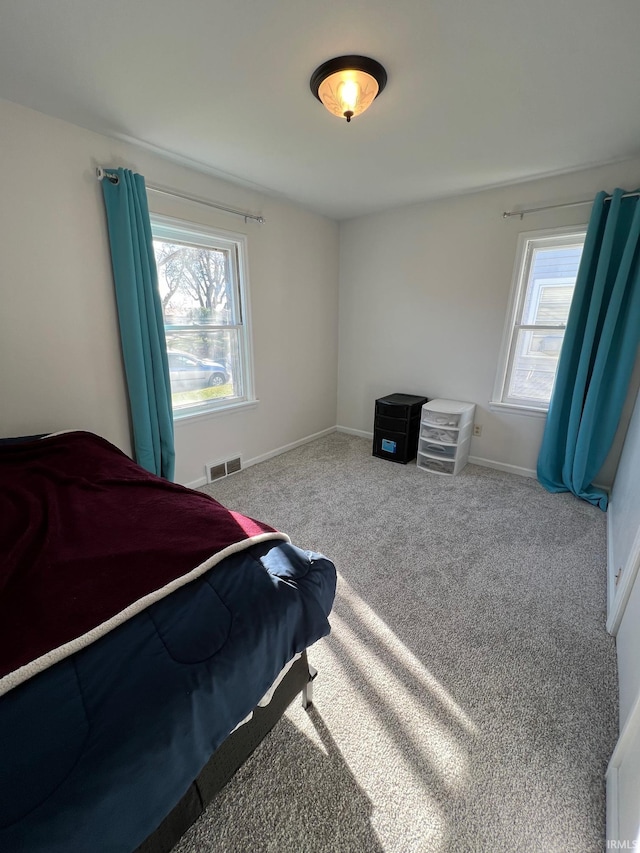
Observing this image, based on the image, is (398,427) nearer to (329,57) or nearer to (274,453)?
(274,453)

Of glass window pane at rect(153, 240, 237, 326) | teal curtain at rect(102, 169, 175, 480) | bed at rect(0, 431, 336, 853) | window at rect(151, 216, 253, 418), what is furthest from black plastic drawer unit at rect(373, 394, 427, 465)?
bed at rect(0, 431, 336, 853)

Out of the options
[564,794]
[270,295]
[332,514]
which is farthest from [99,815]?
[270,295]

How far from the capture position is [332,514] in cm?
254

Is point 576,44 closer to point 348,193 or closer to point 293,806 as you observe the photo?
point 348,193

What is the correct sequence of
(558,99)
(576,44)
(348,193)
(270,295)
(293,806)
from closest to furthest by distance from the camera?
(293,806) → (576,44) → (558,99) → (348,193) → (270,295)

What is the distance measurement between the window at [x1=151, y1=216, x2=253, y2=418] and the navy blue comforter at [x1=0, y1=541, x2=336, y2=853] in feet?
6.84

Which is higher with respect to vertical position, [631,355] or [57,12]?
[57,12]

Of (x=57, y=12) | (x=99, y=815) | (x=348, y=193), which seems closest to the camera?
(x=99, y=815)

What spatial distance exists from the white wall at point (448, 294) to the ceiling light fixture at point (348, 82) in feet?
5.86

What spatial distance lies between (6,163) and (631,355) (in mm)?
3809

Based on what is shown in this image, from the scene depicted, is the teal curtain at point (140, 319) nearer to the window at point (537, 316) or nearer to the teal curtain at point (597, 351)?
the window at point (537, 316)

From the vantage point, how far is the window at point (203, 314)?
2.56 metres

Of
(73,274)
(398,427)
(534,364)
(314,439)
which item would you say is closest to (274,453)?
(314,439)

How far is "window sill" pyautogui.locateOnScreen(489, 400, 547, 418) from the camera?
2.95m
